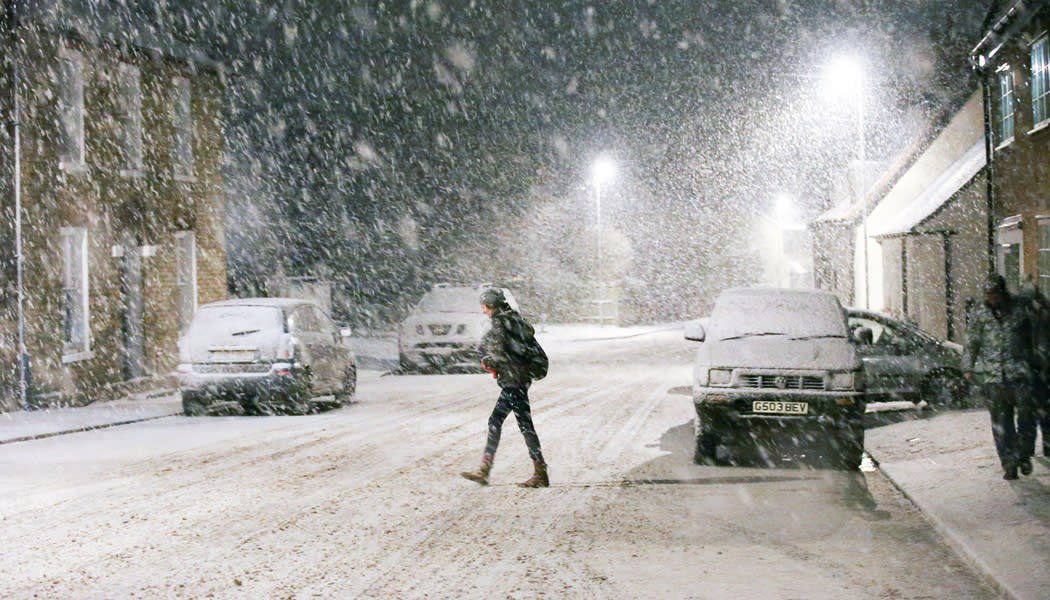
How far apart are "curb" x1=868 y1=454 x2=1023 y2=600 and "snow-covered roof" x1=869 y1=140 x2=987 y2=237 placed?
60.5ft

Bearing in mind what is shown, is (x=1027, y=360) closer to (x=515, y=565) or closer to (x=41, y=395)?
(x=515, y=565)

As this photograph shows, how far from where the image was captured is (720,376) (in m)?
10.4

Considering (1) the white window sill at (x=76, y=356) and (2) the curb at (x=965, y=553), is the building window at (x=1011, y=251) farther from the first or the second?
(1) the white window sill at (x=76, y=356)

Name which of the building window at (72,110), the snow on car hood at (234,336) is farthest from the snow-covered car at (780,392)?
the building window at (72,110)

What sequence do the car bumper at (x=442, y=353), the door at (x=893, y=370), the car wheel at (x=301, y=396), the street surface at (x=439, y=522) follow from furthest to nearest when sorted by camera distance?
the car bumper at (x=442, y=353) < the car wheel at (x=301, y=396) < the door at (x=893, y=370) < the street surface at (x=439, y=522)

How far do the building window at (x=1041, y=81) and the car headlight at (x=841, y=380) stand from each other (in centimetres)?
845

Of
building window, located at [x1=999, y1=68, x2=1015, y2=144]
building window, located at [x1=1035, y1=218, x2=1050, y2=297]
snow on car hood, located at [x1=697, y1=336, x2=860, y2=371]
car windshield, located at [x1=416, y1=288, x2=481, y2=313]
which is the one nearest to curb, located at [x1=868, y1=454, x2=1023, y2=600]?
snow on car hood, located at [x1=697, y1=336, x2=860, y2=371]

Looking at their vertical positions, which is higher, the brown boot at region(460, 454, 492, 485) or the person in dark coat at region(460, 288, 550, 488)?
the person in dark coat at region(460, 288, 550, 488)

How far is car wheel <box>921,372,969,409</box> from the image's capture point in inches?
559

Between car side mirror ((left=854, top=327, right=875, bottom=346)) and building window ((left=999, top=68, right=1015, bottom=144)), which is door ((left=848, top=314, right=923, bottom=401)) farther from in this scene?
building window ((left=999, top=68, right=1015, bottom=144))

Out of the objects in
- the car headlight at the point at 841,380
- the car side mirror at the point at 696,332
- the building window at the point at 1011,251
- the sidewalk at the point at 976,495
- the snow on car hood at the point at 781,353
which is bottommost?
the sidewalk at the point at 976,495

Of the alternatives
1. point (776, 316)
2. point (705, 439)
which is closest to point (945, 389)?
point (776, 316)

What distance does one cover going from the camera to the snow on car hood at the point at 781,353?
10359 millimetres

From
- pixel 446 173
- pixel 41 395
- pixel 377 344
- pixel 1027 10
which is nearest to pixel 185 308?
pixel 41 395
